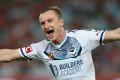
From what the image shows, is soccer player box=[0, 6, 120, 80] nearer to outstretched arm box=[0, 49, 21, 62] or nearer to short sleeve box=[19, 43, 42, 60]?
short sleeve box=[19, 43, 42, 60]

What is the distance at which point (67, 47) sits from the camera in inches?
194

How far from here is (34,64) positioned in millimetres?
9367

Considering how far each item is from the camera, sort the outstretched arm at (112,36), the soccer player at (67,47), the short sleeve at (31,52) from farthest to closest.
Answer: the short sleeve at (31,52)
the soccer player at (67,47)
the outstretched arm at (112,36)

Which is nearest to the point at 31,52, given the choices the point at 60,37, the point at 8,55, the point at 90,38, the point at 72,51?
the point at 8,55

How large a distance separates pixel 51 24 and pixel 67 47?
329mm

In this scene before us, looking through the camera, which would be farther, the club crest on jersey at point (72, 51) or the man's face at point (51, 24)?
the club crest on jersey at point (72, 51)

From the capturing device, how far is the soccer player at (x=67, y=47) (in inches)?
189

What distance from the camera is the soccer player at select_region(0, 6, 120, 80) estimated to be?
15.7ft

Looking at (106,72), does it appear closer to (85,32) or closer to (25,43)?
(25,43)

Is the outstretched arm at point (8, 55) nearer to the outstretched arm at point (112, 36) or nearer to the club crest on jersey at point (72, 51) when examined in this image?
the club crest on jersey at point (72, 51)

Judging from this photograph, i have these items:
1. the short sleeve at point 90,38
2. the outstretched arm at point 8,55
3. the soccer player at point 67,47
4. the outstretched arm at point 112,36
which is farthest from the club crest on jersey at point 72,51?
the outstretched arm at point 8,55

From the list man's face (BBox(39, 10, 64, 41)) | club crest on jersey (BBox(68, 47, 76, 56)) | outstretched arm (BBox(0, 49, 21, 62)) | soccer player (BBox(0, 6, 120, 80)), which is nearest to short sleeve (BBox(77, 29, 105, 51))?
soccer player (BBox(0, 6, 120, 80))

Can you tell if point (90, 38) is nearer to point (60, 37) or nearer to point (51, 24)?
point (60, 37)

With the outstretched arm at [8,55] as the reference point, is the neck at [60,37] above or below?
above
